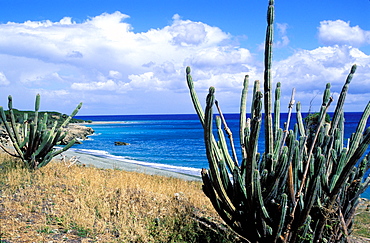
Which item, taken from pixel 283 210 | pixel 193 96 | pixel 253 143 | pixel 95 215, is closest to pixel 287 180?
pixel 283 210

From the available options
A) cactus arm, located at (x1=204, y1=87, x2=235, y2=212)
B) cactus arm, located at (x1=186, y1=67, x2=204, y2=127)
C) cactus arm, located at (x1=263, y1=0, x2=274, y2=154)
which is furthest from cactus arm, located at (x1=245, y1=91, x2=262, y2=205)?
cactus arm, located at (x1=186, y1=67, x2=204, y2=127)

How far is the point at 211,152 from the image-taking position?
4.26m

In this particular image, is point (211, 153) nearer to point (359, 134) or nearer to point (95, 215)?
point (359, 134)

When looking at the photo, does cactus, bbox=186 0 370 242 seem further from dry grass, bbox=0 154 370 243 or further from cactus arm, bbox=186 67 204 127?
dry grass, bbox=0 154 370 243

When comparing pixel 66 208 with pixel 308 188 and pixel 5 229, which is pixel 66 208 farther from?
pixel 308 188

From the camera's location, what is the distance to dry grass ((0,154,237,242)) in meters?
5.41

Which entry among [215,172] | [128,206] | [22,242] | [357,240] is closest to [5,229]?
[22,242]

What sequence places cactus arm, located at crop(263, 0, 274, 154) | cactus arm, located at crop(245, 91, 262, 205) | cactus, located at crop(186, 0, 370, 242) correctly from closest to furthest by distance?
cactus arm, located at crop(245, 91, 262, 205), cactus arm, located at crop(263, 0, 274, 154), cactus, located at crop(186, 0, 370, 242)

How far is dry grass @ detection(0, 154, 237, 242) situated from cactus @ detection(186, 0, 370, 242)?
4.35 ft

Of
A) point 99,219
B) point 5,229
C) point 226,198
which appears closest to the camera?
point 226,198

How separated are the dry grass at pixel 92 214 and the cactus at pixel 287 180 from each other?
52.2 inches

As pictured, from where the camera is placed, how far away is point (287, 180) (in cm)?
420

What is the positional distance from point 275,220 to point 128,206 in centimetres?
325

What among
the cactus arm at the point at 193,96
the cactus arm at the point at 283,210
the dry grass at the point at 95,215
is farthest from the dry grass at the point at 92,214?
the cactus arm at the point at 193,96
